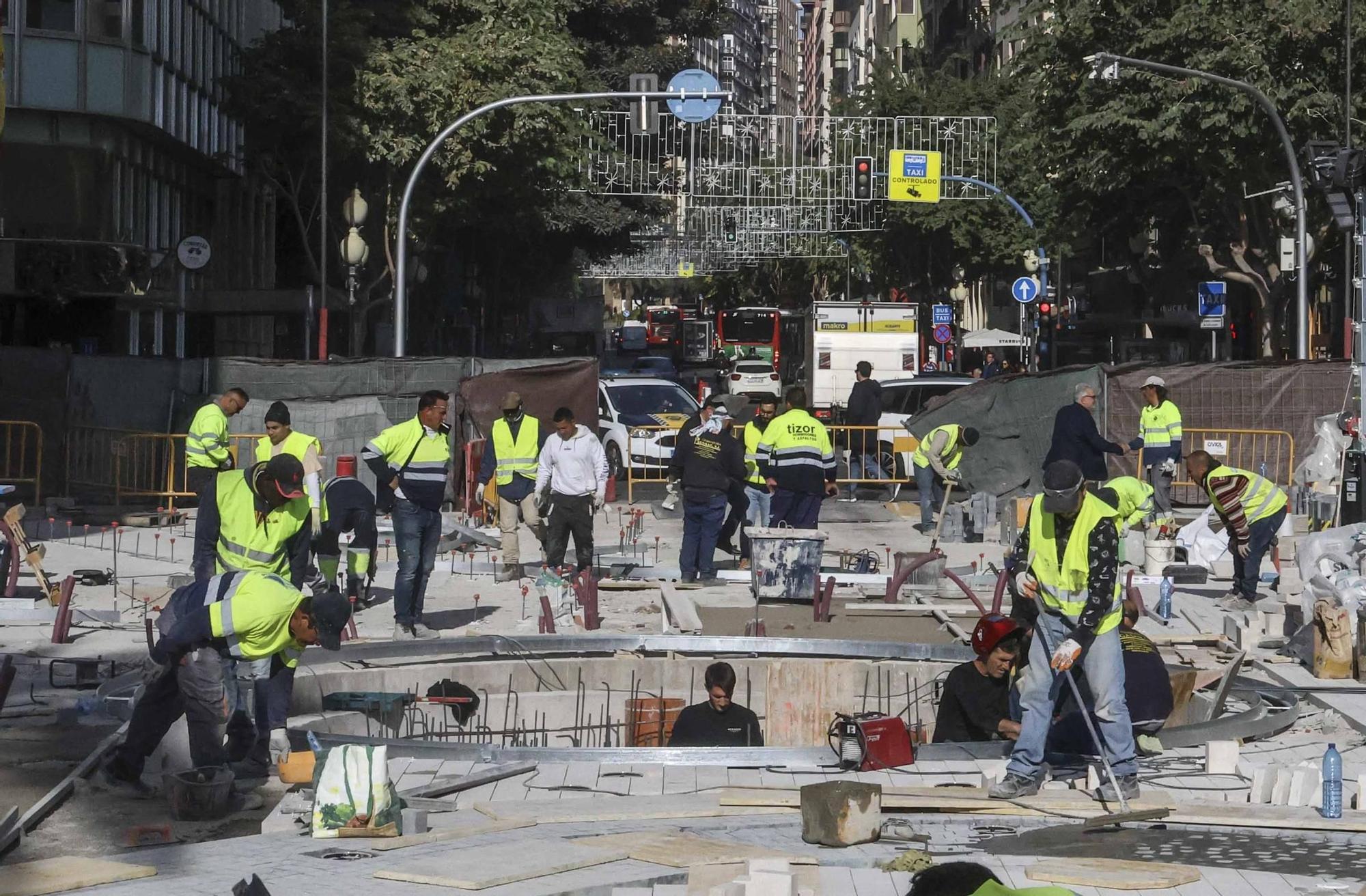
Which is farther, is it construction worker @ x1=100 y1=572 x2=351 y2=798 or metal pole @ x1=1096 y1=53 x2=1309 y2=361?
metal pole @ x1=1096 y1=53 x2=1309 y2=361

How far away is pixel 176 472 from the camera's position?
24.5 meters

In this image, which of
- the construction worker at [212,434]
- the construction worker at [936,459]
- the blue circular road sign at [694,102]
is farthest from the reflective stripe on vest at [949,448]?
the blue circular road sign at [694,102]

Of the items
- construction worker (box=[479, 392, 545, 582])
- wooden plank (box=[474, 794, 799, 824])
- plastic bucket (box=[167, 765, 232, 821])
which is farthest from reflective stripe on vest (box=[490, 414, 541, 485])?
plastic bucket (box=[167, 765, 232, 821])

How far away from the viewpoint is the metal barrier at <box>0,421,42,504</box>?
24.5 meters

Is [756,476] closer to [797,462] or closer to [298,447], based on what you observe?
[797,462]

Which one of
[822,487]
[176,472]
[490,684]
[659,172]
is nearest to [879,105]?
[659,172]

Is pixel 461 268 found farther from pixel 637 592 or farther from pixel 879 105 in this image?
pixel 637 592

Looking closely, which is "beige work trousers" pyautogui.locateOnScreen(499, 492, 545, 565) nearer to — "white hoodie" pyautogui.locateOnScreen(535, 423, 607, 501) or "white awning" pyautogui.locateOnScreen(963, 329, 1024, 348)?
"white hoodie" pyautogui.locateOnScreen(535, 423, 607, 501)

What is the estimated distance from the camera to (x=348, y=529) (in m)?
15.8

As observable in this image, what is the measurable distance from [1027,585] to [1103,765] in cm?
107

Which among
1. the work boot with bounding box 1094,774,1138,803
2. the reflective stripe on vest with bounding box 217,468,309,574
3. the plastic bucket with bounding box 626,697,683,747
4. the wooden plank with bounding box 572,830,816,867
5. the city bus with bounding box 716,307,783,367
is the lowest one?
the plastic bucket with bounding box 626,697,683,747

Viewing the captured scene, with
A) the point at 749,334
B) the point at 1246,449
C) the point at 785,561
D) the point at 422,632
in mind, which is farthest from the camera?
the point at 749,334

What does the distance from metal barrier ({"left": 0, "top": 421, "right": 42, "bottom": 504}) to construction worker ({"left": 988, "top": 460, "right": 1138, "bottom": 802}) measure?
17.1m

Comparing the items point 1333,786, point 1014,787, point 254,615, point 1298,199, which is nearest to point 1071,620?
point 1014,787
